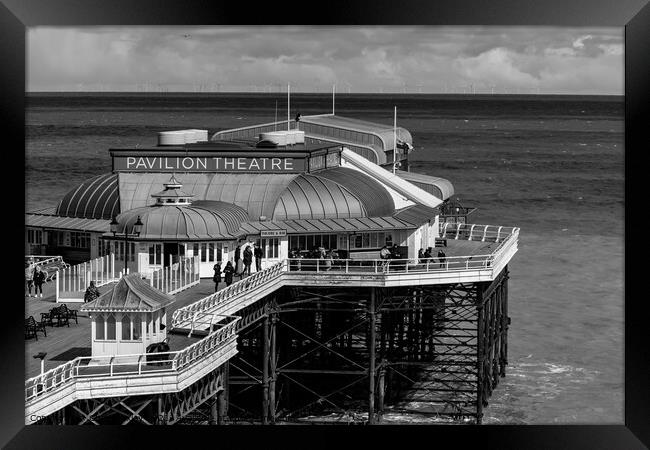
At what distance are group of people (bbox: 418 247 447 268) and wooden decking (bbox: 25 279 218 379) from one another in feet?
26.9

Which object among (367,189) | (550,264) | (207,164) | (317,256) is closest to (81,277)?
(317,256)

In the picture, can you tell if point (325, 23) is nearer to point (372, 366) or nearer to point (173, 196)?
point (173, 196)

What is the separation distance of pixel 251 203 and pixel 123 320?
2133 cm

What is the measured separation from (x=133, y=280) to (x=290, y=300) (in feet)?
54.8

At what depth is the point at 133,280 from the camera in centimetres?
3272

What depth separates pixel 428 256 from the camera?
52.2 m

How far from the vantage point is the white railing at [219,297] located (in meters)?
36.6

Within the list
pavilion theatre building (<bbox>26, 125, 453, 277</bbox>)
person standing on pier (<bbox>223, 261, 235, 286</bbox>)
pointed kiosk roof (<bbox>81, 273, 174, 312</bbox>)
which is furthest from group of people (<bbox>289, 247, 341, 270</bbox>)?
pointed kiosk roof (<bbox>81, 273, 174, 312</bbox>)

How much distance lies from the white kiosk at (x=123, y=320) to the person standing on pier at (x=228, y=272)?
1152cm

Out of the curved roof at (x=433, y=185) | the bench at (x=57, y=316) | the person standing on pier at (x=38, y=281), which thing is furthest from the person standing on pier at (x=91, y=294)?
the curved roof at (x=433, y=185)

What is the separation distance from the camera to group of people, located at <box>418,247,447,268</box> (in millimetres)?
48781

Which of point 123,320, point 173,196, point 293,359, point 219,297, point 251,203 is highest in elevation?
point 173,196

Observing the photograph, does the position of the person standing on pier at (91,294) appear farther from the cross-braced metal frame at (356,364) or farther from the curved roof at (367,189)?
the curved roof at (367,189)
